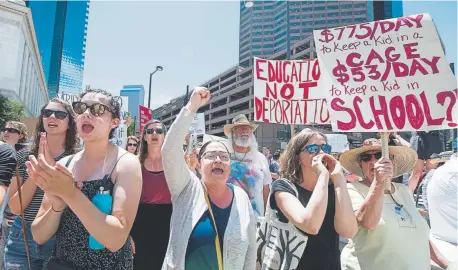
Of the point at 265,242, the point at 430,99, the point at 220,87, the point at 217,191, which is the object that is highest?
the point at 220,87

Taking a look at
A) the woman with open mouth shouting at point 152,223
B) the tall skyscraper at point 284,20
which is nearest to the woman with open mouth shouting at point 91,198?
the woman with open mouth shouting at point 152,223

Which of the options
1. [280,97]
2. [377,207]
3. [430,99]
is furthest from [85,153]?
[280,97]

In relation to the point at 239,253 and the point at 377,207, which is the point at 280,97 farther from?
the point at 239,253

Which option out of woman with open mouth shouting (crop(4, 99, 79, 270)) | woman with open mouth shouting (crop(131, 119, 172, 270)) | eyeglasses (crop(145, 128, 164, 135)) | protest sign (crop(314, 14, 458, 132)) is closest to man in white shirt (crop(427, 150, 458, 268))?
protest sign (crop(314, 14, 458, 132))

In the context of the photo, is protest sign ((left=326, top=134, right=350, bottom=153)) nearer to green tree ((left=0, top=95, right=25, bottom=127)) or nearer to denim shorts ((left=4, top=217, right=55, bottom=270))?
denim shorts ((left=4, top=217, right=55, bottom=270))

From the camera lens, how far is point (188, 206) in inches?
79.1

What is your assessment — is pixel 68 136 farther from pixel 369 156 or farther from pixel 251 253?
pixel 369 156

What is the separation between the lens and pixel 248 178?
393 centimetres

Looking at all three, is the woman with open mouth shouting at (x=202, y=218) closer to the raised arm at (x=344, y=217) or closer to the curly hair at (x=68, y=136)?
the raised arm at (x=344, y=217)

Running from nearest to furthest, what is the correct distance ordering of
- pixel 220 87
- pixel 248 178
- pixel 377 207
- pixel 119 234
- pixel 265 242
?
pixel 119 234
pixel 377 207
pixel 265 242
pixel 248 178
pixel 220 87

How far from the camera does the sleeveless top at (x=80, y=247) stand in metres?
1.54

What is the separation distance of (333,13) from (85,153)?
11084cm

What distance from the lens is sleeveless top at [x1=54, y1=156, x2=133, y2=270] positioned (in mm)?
1543

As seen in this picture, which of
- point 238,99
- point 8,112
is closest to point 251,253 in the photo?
point 8,112
